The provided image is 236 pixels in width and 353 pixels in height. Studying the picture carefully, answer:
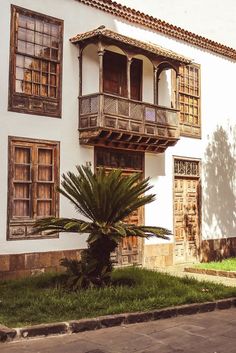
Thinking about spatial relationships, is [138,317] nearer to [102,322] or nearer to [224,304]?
[102,322]

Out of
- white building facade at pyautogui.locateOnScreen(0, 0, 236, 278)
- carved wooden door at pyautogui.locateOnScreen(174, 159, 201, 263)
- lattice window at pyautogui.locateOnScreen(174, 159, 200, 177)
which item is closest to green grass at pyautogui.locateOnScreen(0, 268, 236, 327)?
white building facade at pyautogui.locateOnScreen(0, 0, 236, 278)

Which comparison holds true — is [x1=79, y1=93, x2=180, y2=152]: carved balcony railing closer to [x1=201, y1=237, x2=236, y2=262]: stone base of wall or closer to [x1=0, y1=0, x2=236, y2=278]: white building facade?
[x1=0, y1=0, x2=236, y2=278]: white building facade

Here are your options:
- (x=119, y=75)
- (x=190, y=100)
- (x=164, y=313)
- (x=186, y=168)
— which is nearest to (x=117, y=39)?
(x=119, y=75)

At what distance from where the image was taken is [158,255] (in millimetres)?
14484

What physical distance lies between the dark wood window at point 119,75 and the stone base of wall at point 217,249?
17.8 feet

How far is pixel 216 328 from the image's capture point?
726cm

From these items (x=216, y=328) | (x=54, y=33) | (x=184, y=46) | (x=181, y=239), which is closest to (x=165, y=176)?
(x=181, y=239)

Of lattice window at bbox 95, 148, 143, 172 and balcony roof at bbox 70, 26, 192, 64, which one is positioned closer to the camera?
balcony roof at bbox 70, 26, 192, 64

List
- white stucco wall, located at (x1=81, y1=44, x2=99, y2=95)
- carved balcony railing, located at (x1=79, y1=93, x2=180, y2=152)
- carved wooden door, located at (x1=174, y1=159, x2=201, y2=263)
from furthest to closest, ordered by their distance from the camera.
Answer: carved wooden door, located at (x1=174, y1=159, x2=201, y2=263)
white stucco wall, located at (x1=81, y1=44, x2=99, y2=95)
carved balcony railing, located at (x1=79, y1=93, x2=180, y2=152)

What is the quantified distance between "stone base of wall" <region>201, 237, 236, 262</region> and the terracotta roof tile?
6.48m

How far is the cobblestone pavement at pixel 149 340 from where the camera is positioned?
6.05 m

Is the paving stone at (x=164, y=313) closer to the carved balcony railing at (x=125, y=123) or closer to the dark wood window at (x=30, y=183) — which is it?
the dark wood window at (x=30, y=183)

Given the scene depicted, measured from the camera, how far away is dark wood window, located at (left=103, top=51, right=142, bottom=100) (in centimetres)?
1365

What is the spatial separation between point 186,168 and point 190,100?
2235 millimetres
